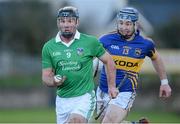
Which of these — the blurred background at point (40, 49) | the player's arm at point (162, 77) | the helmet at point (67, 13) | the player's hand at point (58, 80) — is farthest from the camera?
the blurred background at point (40, 49)

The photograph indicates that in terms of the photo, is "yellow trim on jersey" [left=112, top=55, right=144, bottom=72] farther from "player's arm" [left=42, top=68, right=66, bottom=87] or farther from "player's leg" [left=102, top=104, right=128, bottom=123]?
"player's arm" [left=42, top=68, right=66, bottom=87]

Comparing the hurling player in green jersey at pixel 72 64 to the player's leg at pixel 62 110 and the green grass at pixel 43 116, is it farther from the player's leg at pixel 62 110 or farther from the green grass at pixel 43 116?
the green grass at pixel 43 116

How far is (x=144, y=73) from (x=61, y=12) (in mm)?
21483

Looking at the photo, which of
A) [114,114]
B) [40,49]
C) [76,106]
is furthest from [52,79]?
[40,49]

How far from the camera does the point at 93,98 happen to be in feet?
47.7

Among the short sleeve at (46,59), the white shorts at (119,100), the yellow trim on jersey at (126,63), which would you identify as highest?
the short sleeve at (46,59)

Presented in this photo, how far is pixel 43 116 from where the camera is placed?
98.3 feet

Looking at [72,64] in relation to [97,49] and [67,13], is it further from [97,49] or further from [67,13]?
[67,13]

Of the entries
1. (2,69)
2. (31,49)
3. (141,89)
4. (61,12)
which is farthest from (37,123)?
(31,49)

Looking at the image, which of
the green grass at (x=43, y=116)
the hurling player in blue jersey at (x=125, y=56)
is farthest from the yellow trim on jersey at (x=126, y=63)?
the green grass at (x=43, y=116)

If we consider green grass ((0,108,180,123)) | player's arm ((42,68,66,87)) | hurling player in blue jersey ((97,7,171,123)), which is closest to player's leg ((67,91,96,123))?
player's arm ((42,68,66,87))

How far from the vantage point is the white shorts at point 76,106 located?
14305 millimetres

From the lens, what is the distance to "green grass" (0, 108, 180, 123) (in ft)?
92.4

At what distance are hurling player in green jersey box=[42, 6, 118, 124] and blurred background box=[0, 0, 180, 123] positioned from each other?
248cm
